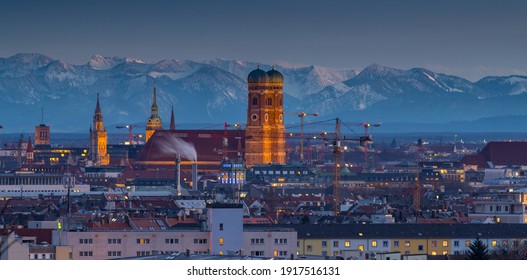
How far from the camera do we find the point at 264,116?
138 meters

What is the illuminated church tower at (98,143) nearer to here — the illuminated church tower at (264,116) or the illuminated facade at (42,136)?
the illuminated church tower at (264,116)

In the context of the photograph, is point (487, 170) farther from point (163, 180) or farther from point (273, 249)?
point (273, 249)

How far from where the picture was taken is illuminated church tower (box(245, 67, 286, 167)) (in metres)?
137

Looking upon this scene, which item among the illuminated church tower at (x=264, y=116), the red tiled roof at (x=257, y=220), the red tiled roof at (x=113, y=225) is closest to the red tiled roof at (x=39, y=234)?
the red tiled roof at (x=113, y=225)

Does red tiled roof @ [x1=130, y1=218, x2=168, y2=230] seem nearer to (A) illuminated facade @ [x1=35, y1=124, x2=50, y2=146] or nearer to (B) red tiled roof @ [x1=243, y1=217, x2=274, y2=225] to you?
(B) red tiled roof @ [x1=243, y1=217, x2=274, y2=225]

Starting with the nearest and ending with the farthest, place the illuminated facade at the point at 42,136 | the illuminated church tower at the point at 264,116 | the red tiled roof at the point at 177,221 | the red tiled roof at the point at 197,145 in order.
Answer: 1. the red tiled roof at the point at 177,221
2. the illuminated church tower at the point at 264,116
3. the red tiled roof at the point at 197,145
4. the illuminated facade at the point at 42,136

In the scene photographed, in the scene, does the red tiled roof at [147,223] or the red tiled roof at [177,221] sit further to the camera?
the red tiled roof at [177,221]

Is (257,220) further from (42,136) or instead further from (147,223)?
(42,136)

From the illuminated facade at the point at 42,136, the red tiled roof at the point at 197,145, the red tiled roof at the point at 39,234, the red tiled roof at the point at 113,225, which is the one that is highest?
the illuminated facade at the point at 42,136

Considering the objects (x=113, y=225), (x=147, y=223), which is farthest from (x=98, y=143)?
(x=113, y=225)

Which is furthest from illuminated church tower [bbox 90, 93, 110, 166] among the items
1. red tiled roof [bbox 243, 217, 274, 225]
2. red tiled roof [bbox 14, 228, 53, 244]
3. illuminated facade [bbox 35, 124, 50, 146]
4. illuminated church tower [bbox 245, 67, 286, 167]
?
red tiled roof [bbox 14, 228, 53, 244]

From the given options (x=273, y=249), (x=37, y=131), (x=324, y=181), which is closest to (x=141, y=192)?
(x=324, y=181)

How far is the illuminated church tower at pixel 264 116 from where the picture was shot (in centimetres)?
13712

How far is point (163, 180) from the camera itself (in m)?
113
